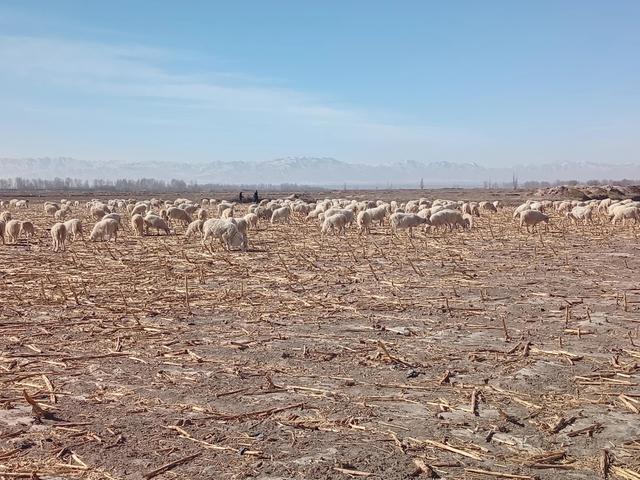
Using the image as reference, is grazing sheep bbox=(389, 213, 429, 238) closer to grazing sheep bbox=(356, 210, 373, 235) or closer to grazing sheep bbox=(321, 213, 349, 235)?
grazing sheep bbox=(356, 210, 373, 235)

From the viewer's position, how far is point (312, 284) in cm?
1342

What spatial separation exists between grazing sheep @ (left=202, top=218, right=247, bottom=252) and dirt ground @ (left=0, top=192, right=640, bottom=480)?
5228 millimetres

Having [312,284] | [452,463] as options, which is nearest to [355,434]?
[452,463]

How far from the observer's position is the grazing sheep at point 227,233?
20.0 meters

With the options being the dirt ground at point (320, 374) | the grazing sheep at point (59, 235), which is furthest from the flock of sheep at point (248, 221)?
the dirt ground at point (320, 374)

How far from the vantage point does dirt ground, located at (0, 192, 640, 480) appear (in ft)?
16.9

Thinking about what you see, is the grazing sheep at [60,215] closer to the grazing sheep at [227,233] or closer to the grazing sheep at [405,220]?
the grazing sheep at [227,233]

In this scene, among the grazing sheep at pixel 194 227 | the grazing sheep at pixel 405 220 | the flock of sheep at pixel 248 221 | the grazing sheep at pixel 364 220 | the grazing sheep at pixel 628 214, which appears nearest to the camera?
the flock of sheep at pixel 248 221

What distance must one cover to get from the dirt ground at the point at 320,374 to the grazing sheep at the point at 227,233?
5.23m

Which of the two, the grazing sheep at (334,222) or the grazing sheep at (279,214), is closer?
the grazing sheep at (334,222)

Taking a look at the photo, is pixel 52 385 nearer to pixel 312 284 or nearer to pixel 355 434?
pixel 355 434

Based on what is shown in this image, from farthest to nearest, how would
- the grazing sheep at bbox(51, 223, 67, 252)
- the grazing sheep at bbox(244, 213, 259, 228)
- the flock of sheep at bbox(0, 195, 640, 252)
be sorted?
the grazing sheep at bbox(244, 213, 259, 228) → the flock of sheep at bbox(0, 195, 640, 252) → the grazing sheep at bbox(51, 223, 67, 252)

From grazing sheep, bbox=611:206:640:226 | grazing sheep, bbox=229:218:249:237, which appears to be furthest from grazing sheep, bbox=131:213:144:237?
grazing sheep, bbox=611:206:640:226

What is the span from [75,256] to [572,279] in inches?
528
